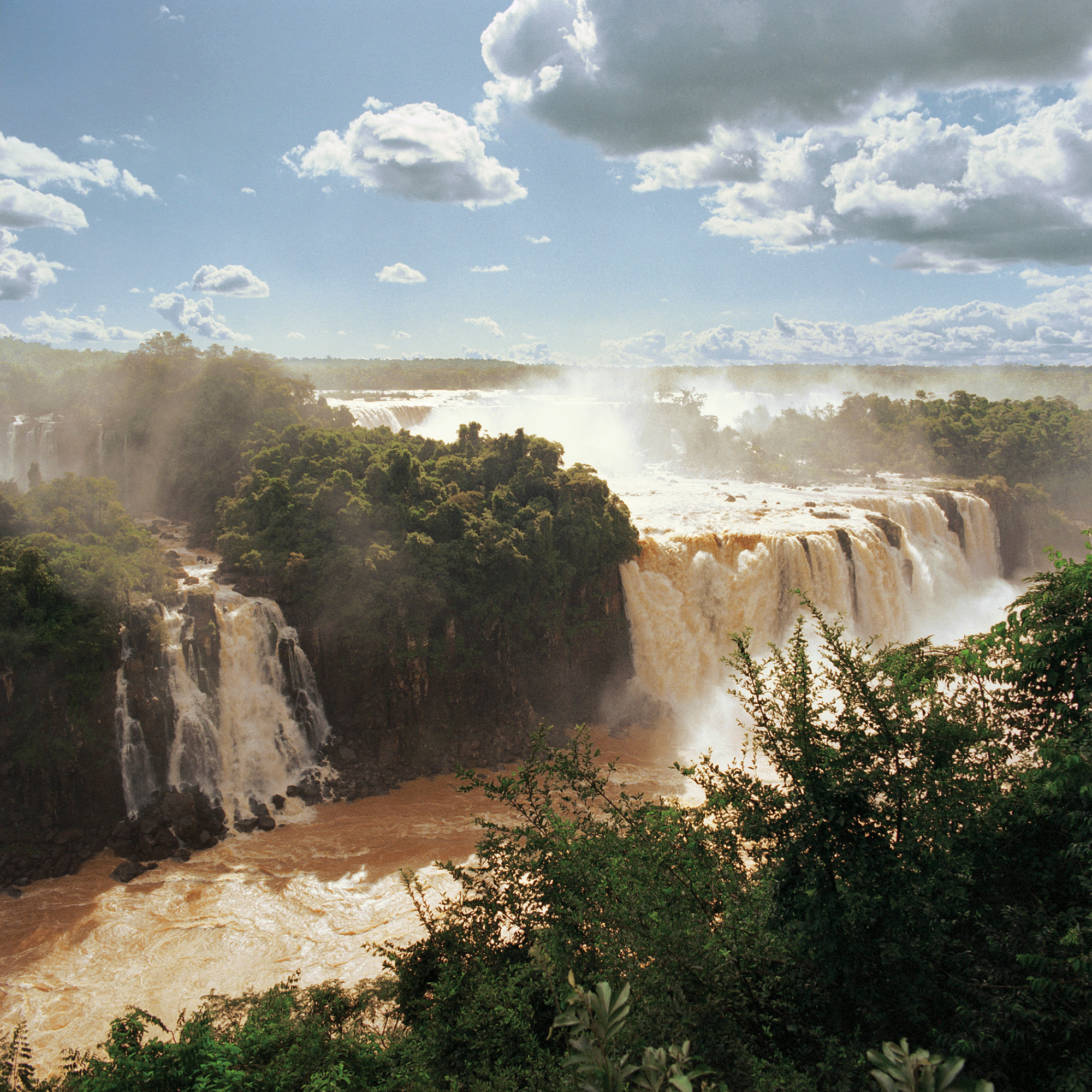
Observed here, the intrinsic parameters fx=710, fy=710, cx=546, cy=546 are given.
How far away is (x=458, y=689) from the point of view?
22.8 meters

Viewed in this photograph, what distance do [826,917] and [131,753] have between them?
17820 mm

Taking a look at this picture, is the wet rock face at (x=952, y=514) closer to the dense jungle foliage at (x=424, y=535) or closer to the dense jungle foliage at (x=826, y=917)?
the dense jungle foliage at (x=424, y=535)

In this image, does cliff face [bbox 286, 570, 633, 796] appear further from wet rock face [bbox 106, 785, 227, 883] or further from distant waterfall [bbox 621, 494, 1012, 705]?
wet rock face [bbox 106, 785, 227, 883]

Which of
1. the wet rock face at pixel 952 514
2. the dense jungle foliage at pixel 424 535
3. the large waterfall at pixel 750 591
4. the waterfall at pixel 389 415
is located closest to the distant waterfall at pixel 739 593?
the large waterfall at pixel 750 591

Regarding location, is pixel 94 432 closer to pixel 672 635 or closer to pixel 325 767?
pixel 325 767

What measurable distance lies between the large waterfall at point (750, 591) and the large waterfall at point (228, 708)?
39.1ft

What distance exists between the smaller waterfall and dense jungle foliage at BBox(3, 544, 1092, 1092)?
10054 millimetres

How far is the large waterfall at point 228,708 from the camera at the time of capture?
1852 cm

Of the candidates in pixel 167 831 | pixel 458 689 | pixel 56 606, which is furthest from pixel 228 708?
pixel 458 689

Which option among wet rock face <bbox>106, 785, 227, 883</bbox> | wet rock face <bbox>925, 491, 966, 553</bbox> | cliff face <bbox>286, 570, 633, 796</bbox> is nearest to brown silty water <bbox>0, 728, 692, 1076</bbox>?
wet rock face <bbox>106, 785, 227, 883</bbox>

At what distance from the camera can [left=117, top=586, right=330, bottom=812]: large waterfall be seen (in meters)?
18.5

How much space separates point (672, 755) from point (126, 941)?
50.4ft

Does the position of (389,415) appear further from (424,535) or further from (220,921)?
(220,921)

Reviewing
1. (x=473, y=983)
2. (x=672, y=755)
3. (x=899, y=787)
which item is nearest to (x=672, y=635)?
(x=672, y=755)
